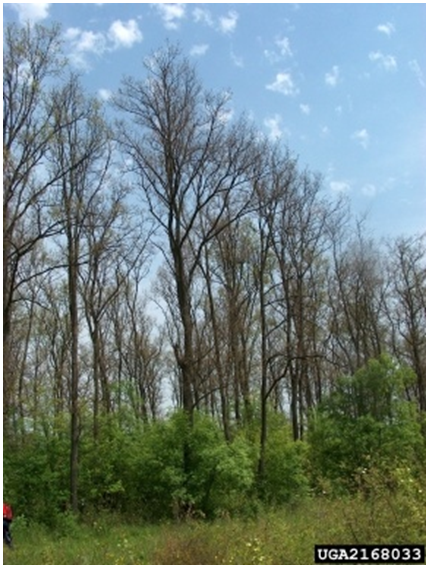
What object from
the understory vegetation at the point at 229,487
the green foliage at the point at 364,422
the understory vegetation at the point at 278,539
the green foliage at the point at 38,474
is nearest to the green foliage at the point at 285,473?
the understory vegetation at the point at 229,487

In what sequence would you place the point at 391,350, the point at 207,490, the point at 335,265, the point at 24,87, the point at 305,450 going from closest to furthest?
1. the point at 24,87
2. the point at 207,490
3. the point at 305,450
4. the point at 335,265
5. the point at 391,350

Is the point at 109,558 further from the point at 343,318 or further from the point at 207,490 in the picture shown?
the point at 343,318

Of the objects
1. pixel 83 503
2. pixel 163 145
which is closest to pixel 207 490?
pixel 83 503

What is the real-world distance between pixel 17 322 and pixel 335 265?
1508 cm

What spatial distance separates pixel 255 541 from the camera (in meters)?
11.7

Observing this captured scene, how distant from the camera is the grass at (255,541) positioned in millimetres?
10781

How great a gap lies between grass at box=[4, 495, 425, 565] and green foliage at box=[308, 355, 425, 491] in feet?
25.9

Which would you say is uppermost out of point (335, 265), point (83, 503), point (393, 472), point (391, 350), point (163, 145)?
point (163, 145)

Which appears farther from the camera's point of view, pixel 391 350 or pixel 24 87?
pixel 391 350

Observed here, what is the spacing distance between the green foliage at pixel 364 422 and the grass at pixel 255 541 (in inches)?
311

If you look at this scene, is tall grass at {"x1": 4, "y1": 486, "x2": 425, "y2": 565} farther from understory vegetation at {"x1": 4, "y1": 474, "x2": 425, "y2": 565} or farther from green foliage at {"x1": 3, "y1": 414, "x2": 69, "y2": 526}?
green foliage at {"x1": 3, "y1": 414, "x2": 69, "y2": 526}

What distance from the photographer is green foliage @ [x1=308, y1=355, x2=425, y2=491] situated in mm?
23170

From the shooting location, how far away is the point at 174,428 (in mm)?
19359

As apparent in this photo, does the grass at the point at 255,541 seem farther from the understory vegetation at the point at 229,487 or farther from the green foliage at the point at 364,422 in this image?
the green foliage at the point at 364,422
